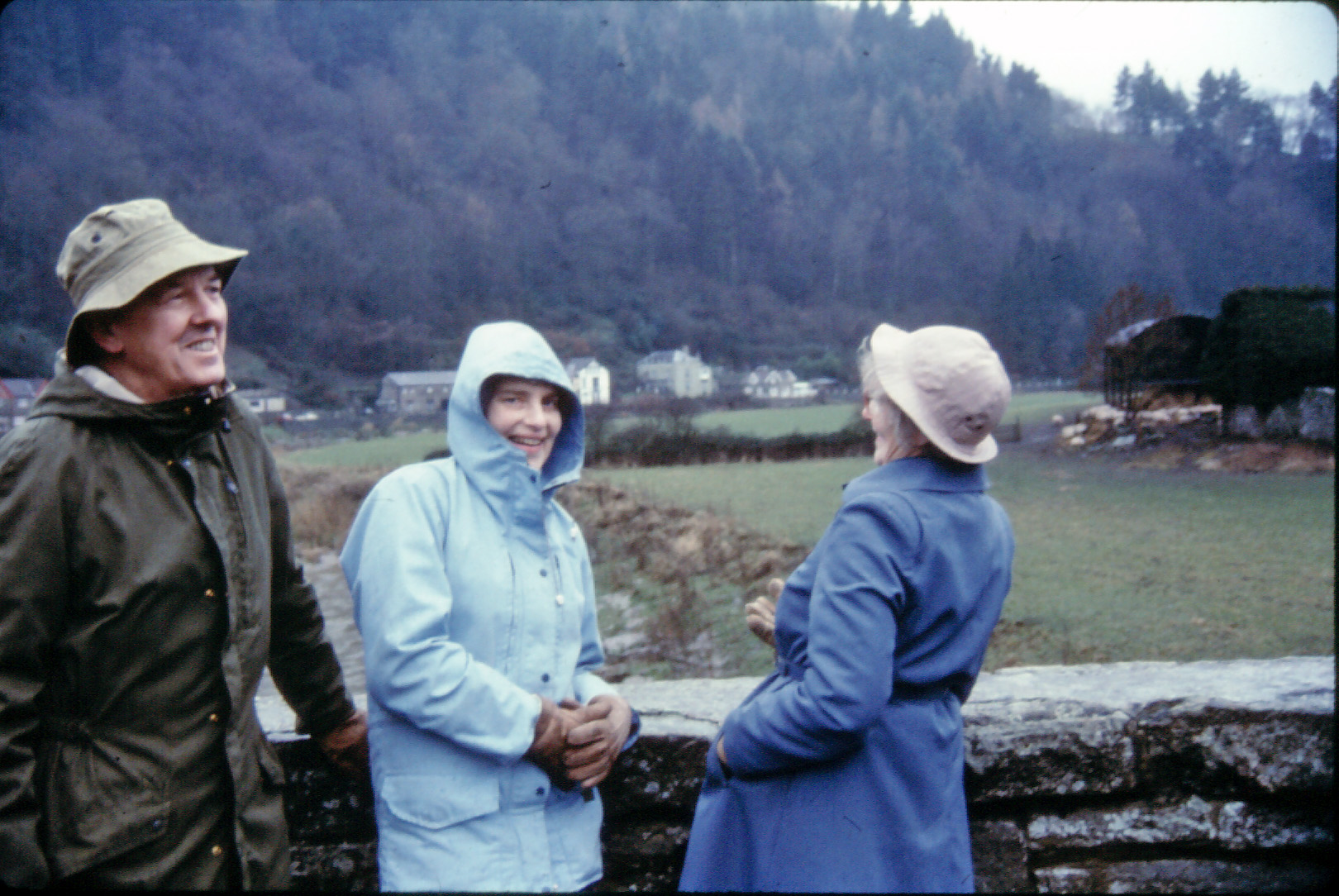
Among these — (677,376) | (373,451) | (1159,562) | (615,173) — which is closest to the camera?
(1159,562)

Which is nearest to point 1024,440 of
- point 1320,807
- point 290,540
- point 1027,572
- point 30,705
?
point 1027,572

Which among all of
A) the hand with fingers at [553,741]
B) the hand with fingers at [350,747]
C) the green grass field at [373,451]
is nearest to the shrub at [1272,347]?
the hand with fingers at [553,741]

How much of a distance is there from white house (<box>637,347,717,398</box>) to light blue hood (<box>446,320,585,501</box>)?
5969 mm

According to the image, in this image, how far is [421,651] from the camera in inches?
57.2

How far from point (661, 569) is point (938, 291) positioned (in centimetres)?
395

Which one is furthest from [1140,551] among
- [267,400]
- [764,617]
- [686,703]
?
[267,400]

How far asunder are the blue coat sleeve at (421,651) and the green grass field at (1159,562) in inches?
116

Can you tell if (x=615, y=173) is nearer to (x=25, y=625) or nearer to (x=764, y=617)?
(x=764, y=617)

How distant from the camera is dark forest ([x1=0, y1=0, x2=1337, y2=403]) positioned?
7.38 meters

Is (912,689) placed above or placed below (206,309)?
below

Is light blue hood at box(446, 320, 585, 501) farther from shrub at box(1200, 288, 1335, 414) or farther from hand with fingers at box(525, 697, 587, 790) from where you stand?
shrub at box(1200, 288, 1335, 414)

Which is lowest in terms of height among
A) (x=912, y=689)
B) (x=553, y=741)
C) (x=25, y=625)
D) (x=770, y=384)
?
(x=553, y=741)

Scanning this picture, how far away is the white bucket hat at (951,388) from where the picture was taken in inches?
56.7

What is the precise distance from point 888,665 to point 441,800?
0.88 metres
